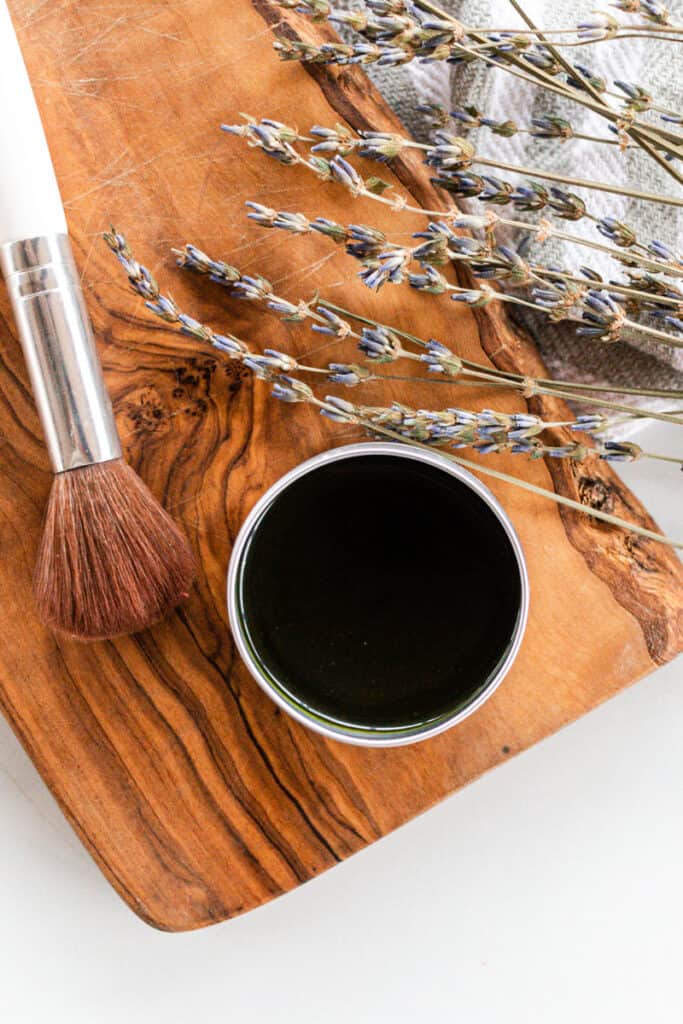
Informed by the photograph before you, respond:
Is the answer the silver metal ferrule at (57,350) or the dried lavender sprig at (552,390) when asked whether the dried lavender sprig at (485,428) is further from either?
the silver metal ferrule at (57,350)

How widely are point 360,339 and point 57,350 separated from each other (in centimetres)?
22

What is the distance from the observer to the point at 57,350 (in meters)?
0.63

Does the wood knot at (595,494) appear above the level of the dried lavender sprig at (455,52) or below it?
below

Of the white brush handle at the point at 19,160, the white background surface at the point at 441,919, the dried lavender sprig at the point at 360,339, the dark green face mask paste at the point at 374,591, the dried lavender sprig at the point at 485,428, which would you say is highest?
the white brush handle at the point at 19,160

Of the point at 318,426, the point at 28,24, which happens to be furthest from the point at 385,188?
the point at 28,24

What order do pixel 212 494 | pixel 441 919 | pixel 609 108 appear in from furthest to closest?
1. pixel 441 919
2. pixel 212 494
3. pixel 609 108

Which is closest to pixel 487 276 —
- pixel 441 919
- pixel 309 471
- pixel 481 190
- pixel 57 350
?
pixel 481 190

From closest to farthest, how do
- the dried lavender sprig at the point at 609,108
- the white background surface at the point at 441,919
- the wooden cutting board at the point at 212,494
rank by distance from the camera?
the dried lavender sprig at the point at 609,108 → the wooden cutting board at the point at 212,494 → the white background surface at the point at 441,919

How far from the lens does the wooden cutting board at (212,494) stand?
684 mm

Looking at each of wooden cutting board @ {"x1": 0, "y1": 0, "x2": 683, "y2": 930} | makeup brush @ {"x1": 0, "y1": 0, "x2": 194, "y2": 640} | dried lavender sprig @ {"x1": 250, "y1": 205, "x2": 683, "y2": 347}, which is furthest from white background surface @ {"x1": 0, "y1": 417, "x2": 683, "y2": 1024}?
dried lavender sprig @ {"x1": 250, "y1": 205, "x2": 683, "y2": 347}

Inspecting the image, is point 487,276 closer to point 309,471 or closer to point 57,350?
point 309,471

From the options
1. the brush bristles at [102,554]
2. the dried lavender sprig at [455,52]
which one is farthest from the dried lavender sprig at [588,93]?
the brush bristles at [102,554]

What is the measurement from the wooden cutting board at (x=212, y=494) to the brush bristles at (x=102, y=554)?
0.05 metres

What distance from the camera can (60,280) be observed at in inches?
24.7
